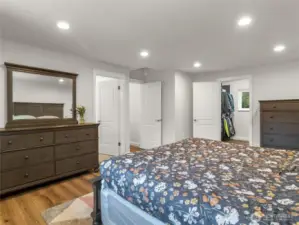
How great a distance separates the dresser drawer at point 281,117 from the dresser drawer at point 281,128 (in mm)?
76

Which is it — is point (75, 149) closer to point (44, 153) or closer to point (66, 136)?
point (66, 136)

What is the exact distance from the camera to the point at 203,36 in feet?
9.10

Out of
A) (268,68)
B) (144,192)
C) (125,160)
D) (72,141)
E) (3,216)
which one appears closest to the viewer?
(144,192)

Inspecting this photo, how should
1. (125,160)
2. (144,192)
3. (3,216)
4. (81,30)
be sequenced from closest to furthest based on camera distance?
(144,192), (125,160), (3,216), (81,30)

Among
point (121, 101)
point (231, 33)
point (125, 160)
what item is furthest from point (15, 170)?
point (231, 33)

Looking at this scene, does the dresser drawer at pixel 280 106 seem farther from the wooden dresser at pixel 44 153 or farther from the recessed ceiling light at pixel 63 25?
the recessed ceiling light at pixel 63 25

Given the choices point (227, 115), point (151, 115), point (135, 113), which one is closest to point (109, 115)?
point (151, 115)

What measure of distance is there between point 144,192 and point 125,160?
18.8 inches

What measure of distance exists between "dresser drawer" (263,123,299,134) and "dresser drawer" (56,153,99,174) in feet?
11.4

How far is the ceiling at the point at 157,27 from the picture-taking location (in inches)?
76.4

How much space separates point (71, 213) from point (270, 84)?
479cm

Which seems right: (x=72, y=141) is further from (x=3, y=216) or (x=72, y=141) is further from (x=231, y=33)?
(x=231, y=33)

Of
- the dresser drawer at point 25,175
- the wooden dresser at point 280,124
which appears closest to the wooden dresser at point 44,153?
the dresser drawer at point 25,175

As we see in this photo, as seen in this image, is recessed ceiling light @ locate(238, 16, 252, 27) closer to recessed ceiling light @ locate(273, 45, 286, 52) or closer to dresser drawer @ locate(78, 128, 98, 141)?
recessed ceiling light @ locate(273, 45, 286, 52)
